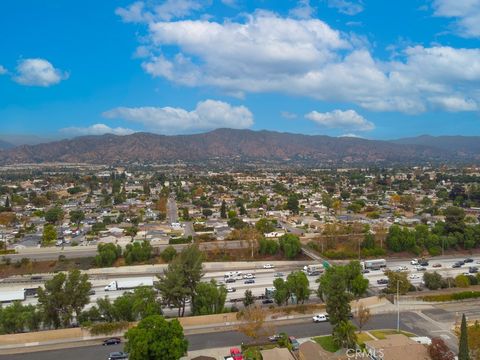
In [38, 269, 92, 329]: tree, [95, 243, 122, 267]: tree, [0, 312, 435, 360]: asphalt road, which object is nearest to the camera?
[0, 312, 435, 360]: asphalt road

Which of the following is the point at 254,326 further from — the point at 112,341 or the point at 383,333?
the point at 112,341

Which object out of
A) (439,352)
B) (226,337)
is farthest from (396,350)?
(226,337)

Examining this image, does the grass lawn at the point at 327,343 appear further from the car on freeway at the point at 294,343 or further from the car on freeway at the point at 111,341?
the car on freeway at the point at 111,341

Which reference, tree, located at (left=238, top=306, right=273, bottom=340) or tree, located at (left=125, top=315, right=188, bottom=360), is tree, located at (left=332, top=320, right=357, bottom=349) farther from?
tree, located at (left=125, top=315, right=188, bottom=360)

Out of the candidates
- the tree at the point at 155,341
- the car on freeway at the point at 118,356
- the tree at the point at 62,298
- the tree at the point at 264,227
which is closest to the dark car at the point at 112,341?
the car on freeway at the point at 118,356

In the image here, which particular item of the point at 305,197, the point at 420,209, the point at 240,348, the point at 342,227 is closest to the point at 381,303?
the point at 240,348

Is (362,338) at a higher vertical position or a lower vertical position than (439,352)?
lower

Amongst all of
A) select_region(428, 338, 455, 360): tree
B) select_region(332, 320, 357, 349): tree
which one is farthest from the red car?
select_region(428, 338, 455, 360): tree
